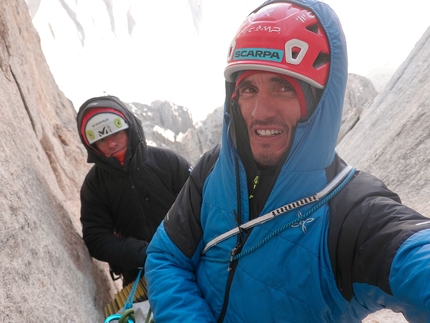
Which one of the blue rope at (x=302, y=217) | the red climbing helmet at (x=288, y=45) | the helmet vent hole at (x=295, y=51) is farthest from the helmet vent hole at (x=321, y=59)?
the blue rope at (x=302, y=217)

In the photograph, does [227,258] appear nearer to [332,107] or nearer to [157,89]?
[332,107]

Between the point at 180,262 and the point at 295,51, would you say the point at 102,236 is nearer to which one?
the point at 180,262

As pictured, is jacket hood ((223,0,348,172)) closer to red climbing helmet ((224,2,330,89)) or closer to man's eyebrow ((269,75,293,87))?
red climbing helmet ((224,2,330,89))

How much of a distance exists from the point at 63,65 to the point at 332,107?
67.5 metres

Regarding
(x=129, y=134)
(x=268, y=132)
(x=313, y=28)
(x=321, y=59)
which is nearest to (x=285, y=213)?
(x=268, y=132)

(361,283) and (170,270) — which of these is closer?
(361,283)

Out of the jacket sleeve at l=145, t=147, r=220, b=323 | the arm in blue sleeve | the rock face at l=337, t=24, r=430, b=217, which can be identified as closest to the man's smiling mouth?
the jacket sleeve at l=145, t=147, r=220, b=323

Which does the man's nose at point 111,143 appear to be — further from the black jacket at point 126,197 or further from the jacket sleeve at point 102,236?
the jacket sleeve at point 102,236

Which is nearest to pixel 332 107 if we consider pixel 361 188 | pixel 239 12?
pixel 361 188

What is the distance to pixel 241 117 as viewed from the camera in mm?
2115

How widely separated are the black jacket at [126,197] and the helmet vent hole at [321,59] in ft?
8.17

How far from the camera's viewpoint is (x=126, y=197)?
3.85 metres

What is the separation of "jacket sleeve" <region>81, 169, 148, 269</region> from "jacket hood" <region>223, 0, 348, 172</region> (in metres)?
2.46

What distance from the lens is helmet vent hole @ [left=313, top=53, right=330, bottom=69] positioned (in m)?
1.89
